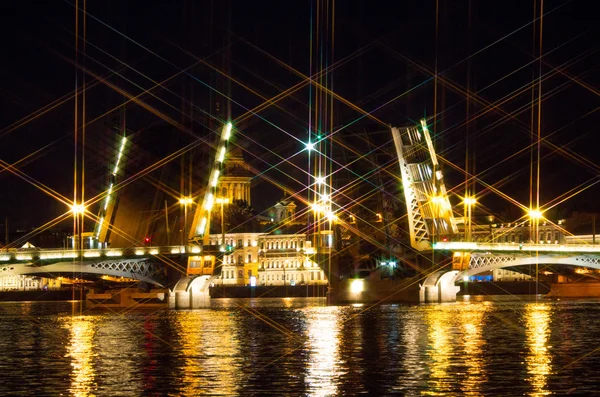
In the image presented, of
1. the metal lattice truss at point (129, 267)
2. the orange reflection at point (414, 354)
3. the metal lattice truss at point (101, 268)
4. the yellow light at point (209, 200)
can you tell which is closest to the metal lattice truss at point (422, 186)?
the yellow light at point (209, 200)

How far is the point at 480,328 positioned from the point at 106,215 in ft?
173

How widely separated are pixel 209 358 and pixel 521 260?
5872 cm

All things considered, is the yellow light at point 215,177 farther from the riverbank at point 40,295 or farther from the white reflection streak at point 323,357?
the riverbank at point 40,295

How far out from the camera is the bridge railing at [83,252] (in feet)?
265

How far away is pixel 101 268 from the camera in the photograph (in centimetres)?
8750

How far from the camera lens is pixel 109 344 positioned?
44.7 metres

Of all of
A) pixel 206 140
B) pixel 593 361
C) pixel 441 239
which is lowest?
pixel 593 361

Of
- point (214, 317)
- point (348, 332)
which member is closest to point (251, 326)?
point (348, 332)

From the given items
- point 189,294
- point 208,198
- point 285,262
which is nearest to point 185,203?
point 208,198

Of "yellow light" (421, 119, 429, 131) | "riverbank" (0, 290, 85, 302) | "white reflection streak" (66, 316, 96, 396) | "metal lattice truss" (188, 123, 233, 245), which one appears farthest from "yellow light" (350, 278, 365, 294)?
"riverbank" (0, 290, 85, 302)

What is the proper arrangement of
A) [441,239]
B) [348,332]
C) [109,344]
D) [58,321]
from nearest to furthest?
[109,344] < [348,332] < [58,321] < [441,239]

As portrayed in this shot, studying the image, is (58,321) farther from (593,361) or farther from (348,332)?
(593,361)

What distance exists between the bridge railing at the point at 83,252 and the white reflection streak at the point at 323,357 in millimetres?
25987

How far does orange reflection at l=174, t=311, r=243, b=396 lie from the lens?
98.6ft
